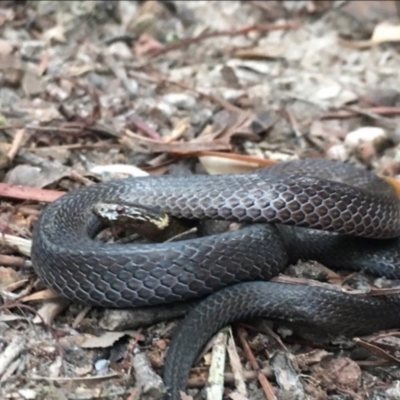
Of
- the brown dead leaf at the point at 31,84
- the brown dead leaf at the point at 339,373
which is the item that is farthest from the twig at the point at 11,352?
the brown dead leaf at the point at 31,84

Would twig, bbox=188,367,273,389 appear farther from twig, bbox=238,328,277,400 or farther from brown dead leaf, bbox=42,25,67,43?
brown dead leaf, bbox=42,25,67,43

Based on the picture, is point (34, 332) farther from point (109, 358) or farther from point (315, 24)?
point (315, 24)

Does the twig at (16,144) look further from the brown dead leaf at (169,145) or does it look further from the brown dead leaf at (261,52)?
the brown dead leaf at (261,52)

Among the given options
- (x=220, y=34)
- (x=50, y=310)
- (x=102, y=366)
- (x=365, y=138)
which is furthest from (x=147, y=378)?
(x=220, y=34)

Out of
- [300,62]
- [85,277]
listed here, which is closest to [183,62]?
[300,62]

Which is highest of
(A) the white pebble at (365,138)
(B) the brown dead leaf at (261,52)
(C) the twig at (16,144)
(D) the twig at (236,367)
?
(C) the twig at (16,144)

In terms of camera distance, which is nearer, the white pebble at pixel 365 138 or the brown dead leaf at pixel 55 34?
the white pebble at pixel 365 138

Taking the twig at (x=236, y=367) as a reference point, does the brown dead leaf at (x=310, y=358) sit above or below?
below

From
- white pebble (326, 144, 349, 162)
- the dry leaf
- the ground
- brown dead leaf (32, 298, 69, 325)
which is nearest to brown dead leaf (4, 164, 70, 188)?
the ground
